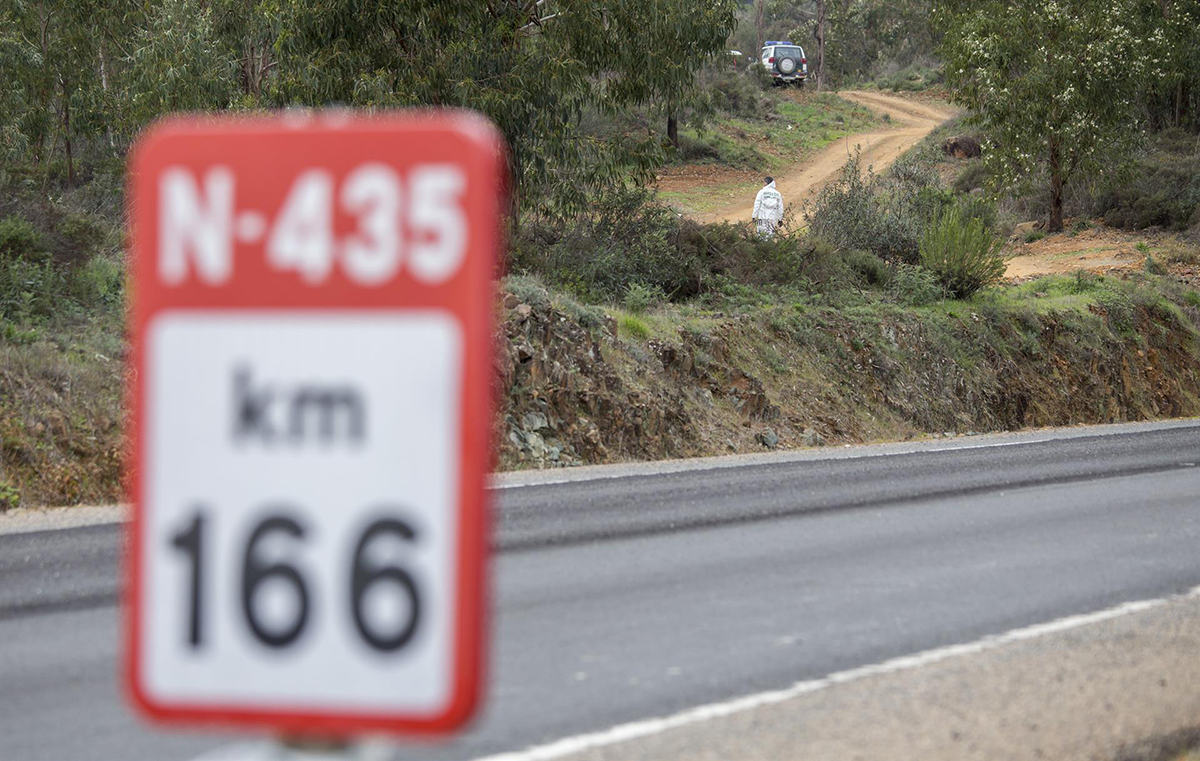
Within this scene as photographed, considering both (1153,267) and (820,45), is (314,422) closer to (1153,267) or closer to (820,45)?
(1153,267)

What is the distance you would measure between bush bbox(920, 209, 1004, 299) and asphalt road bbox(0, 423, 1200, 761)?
10035mm

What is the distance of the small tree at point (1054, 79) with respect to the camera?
33.0 m

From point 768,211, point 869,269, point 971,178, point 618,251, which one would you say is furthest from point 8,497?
point 971,178

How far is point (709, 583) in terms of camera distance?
862 centimetres

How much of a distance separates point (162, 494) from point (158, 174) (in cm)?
42

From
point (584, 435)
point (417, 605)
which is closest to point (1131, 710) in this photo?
point (417, 605)

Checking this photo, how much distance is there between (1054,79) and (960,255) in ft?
37.6

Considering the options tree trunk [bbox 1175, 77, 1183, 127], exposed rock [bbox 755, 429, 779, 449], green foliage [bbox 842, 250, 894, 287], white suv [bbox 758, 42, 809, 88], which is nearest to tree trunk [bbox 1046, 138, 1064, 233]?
tree trunk [bbox 1175, 77, 1183, 127]

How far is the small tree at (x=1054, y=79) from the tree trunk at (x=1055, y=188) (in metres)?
0.04

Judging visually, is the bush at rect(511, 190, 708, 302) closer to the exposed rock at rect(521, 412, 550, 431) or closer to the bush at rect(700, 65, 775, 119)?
the exposed rock at rect(521, 412, 550, 431)

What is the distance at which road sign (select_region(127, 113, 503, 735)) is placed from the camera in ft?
5.61

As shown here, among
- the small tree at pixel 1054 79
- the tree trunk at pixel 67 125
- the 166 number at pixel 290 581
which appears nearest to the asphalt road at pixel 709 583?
the 166 number at pixel 290 581

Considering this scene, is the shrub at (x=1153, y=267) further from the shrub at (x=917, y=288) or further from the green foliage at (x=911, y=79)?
the green foliage at (x=911, y=79)

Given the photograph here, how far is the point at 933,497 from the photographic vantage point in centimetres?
1254
